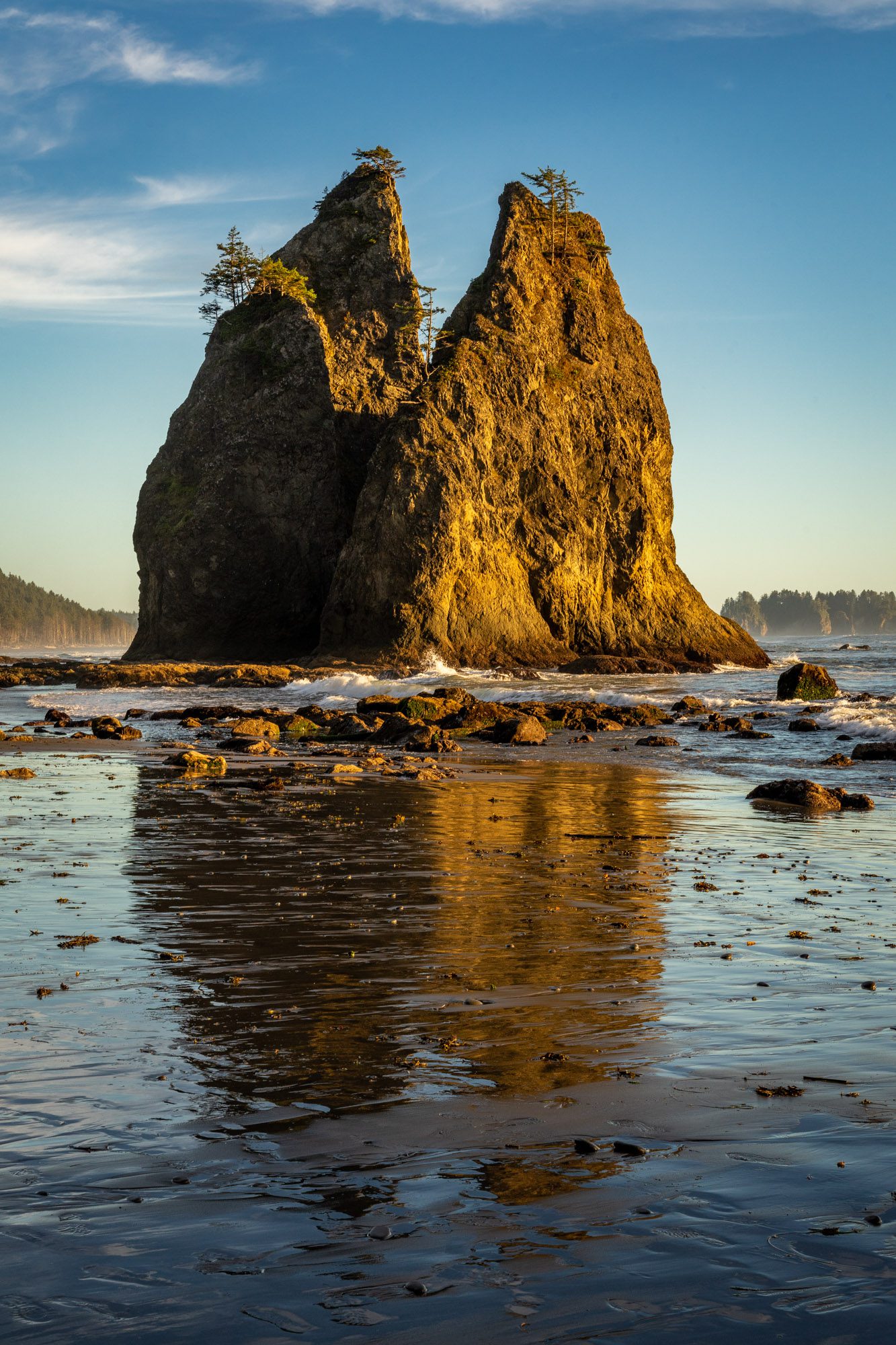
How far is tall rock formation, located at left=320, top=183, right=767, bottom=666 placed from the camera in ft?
193

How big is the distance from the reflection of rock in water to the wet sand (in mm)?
31

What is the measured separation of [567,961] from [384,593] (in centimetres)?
5181

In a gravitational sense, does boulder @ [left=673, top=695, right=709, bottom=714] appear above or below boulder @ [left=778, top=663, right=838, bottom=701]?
below

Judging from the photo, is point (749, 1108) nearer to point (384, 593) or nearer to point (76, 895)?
point (76, 895)

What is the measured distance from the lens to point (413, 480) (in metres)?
59.0

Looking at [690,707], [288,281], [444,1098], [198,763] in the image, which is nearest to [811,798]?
[198,763]

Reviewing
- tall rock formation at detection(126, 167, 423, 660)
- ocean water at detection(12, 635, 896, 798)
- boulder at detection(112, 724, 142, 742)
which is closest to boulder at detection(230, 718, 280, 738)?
ocean water at detection(12, 635, 896, 798)

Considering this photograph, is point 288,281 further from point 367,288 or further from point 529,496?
point 529,496

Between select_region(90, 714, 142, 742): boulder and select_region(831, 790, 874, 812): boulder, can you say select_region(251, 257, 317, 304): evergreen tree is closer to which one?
select_region(90, 714, 142, 742): boulder

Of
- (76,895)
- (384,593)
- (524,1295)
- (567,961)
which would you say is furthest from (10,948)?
(384,593)

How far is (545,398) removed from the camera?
67062 mm

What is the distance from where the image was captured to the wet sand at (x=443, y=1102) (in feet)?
9.40

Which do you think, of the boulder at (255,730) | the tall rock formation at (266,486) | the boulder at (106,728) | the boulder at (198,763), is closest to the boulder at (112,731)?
the boulder at (106,728)

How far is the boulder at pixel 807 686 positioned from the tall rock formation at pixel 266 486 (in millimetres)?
34433
